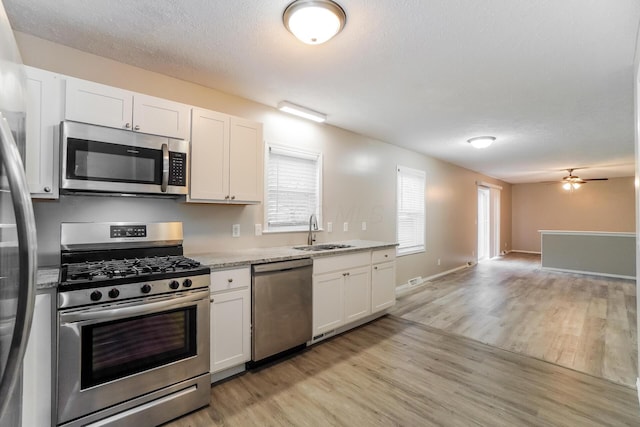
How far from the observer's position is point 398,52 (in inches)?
87.1

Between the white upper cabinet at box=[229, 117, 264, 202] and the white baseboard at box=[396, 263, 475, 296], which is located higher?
the white upper cabinet at box=[229, 117, 264, 202]

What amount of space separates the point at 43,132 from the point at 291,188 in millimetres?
2191

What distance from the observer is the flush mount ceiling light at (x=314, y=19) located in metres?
1.68

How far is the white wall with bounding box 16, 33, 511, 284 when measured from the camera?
212cm

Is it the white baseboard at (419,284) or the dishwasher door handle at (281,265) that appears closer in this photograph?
the dishwasher door handle at (281,265)

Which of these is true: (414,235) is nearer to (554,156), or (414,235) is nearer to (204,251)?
(554,156)

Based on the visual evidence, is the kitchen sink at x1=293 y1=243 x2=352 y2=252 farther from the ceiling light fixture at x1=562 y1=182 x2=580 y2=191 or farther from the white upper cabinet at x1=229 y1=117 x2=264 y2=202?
the ceiling light fixture at x1=562 y1=182 x2=580 y2=191

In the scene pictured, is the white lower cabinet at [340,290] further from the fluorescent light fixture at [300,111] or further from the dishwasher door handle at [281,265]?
the fluorescent light fixture at [300,111]

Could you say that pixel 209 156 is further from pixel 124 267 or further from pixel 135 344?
pixel 135 344

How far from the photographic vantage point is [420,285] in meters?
5.46

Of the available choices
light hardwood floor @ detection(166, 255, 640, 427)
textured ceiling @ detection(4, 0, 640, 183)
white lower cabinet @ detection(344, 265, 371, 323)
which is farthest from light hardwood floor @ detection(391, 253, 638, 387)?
textured ceiling @ detection(4, 0, 640, 183)

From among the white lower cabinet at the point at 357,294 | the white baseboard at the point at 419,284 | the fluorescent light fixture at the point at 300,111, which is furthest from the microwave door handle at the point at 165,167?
the white baseboard at the point at 419,284

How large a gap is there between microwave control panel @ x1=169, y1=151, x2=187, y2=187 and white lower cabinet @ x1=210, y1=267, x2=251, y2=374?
760 mm

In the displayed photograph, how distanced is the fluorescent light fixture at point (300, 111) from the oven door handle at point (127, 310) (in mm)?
2075
